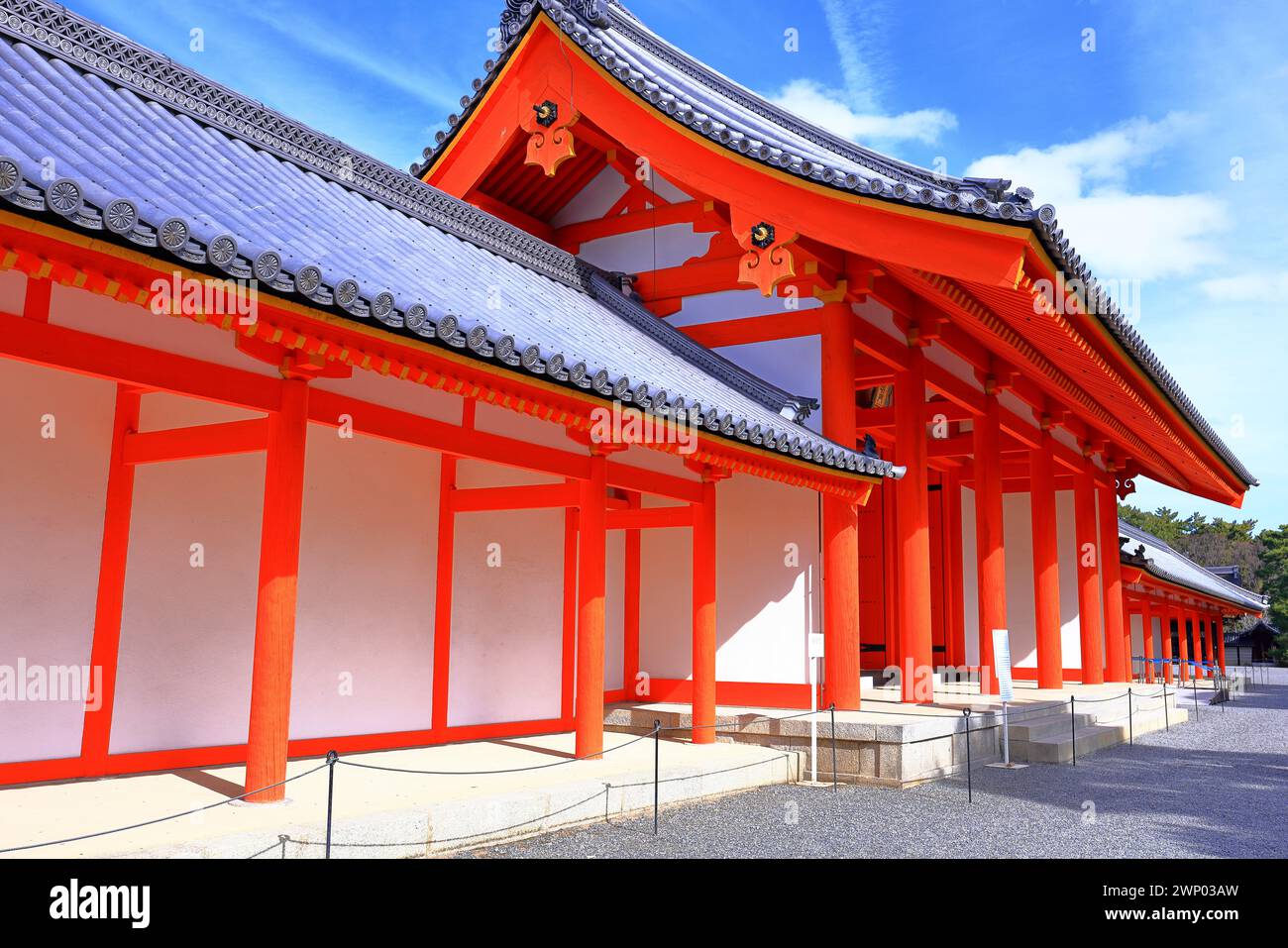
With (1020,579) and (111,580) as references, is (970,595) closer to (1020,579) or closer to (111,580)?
(1020,579)

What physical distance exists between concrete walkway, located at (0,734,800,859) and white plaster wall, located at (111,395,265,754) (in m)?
0.41

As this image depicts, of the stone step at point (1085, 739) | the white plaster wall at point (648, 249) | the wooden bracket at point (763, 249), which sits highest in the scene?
the white plaster wall at point (648, 249)

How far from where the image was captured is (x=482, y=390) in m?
6.66

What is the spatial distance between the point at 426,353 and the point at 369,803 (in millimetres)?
2773

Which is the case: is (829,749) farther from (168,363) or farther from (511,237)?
(168,363)

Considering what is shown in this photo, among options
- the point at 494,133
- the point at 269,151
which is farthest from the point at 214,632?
the point at 494,133

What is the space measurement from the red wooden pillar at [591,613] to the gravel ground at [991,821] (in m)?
0.97

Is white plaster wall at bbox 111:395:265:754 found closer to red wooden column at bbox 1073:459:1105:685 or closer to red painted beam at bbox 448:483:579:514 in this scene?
red painted beam at bbox 448:483:579:514

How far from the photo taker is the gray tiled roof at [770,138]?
8.55 meters

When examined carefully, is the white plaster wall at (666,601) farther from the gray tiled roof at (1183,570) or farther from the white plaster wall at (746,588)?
the gray tiled roof at (1183,570)

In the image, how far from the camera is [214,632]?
7418mm

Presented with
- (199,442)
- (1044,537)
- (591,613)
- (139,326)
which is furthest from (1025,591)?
(139,326)

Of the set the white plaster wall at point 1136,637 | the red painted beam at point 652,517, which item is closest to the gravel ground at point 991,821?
the red painted beam at point 652,517

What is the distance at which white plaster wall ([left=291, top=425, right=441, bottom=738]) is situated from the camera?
8.12 m
